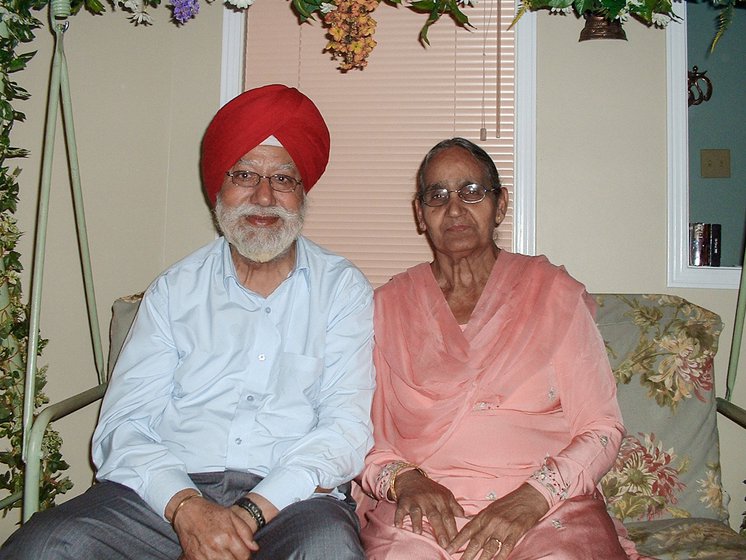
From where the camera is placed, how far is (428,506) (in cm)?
140

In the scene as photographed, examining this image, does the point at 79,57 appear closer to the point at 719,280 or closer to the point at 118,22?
the point at 118,22

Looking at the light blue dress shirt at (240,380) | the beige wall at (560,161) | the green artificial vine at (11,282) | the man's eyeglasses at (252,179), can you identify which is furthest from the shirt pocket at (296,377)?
the beige wall at (560,161)

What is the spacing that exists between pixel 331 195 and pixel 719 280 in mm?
1533

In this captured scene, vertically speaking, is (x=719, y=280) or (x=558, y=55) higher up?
(x=558, y=55)

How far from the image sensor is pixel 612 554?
1.37m

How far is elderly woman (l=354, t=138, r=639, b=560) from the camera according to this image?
139cm

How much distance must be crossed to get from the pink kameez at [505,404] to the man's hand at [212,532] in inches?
11.1

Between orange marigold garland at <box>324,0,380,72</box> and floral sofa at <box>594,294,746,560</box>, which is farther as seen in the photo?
orange marigold garland at <box>324,0,380,72</box>

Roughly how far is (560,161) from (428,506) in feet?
5.10

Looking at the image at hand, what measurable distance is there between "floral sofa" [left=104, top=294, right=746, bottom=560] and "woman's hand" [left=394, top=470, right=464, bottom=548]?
63 centimetres

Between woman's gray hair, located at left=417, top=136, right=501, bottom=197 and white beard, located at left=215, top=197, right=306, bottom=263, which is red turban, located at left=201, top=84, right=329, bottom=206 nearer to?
white beard, located at left=215, top=197, right=306, bottom=263

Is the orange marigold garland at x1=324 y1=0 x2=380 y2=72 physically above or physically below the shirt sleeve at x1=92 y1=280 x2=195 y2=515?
above

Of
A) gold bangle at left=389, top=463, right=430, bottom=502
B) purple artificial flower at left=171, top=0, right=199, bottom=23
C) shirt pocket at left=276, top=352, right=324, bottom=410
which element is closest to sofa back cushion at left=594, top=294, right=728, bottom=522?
gold bangle at left=389, top=463, right=430, bottom=502

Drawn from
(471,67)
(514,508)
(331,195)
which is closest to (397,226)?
(331,195)
